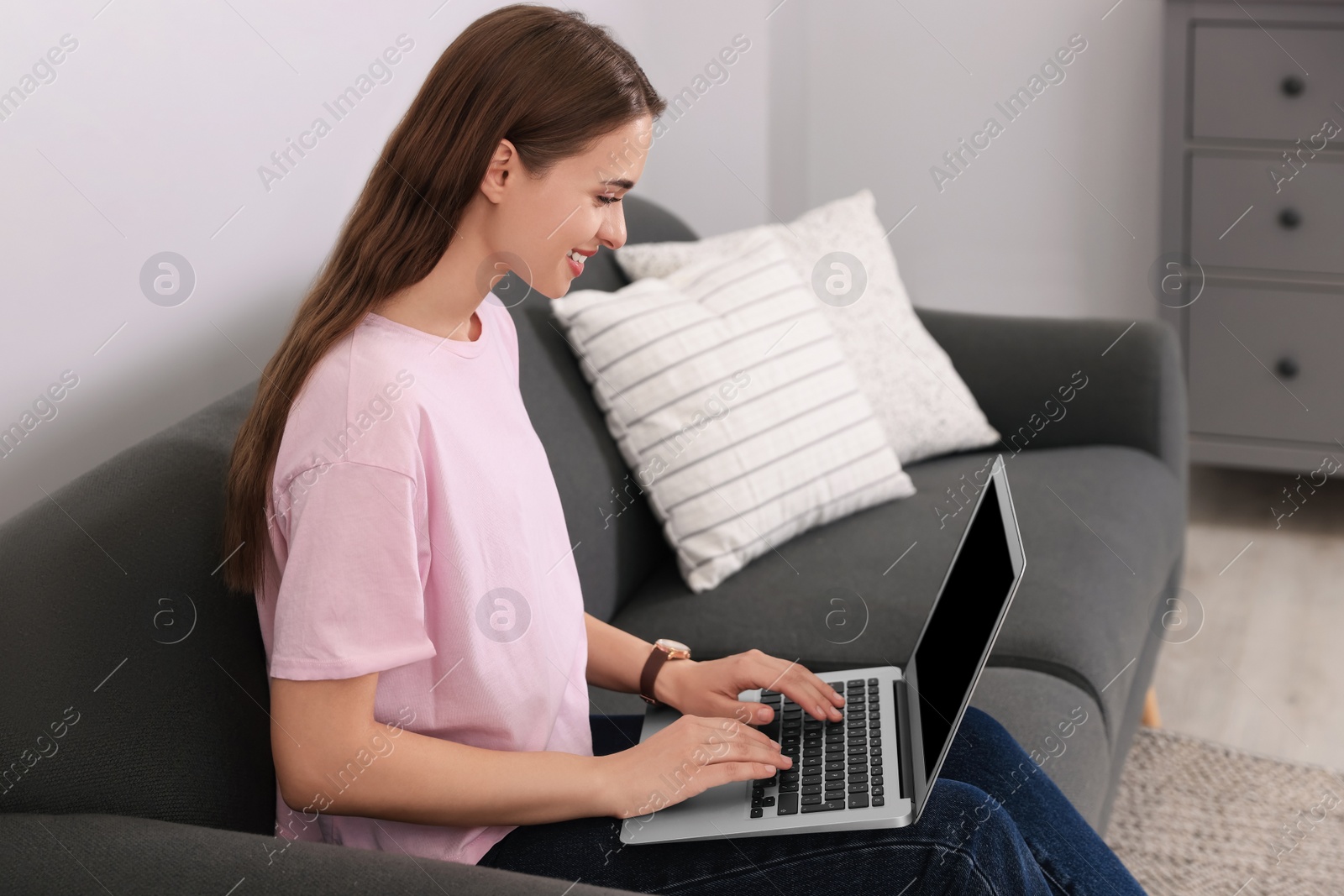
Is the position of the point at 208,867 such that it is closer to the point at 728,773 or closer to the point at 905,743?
the point at 728,773

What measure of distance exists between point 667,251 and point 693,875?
1171mm

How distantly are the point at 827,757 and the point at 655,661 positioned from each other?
8.4 inches

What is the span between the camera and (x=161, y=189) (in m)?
1.29

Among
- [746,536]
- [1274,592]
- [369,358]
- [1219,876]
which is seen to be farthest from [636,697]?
[1274,592]

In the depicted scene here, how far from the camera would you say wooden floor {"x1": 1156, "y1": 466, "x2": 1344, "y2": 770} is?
204cm

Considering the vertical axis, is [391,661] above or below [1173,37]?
above

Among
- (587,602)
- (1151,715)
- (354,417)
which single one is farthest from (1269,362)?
(354,417)

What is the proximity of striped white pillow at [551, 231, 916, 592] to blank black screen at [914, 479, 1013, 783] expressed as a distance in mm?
477

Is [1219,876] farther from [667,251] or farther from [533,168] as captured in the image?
[533,168]

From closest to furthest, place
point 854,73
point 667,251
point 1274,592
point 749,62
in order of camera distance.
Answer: point 667,251 → point 1274,592 → point 749,62 → point 854,73

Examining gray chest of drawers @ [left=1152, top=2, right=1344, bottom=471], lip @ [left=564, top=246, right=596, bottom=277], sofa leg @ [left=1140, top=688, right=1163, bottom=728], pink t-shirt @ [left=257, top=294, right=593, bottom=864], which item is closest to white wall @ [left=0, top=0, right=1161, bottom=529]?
gray chest of drawers @ [left=1152, top=2, right=1344, bottom=471]

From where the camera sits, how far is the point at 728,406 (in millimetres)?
1676

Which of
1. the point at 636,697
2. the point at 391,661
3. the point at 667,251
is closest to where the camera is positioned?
the point at 391,661

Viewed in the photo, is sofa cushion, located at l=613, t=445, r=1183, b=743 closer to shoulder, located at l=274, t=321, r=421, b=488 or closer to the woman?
the woman
